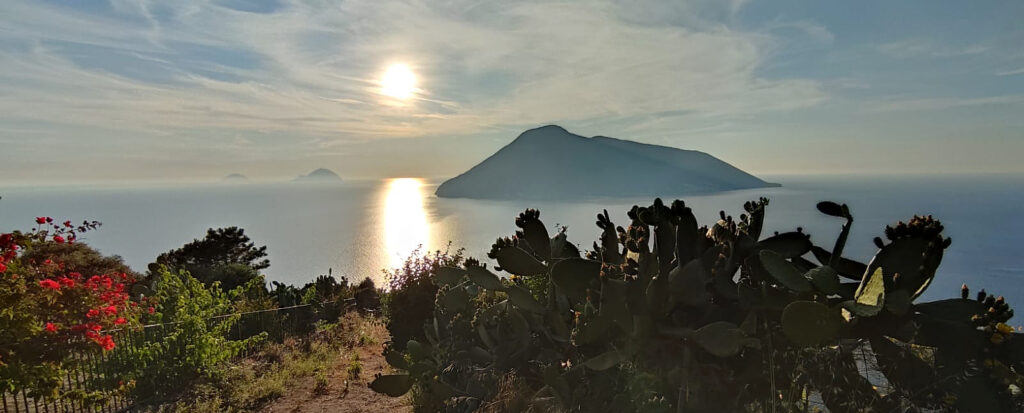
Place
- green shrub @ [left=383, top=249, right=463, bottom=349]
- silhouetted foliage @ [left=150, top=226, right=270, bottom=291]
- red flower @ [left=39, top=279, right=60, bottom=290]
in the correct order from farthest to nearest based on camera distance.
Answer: silhouetted foliage @ [left=150, top=226, right=270, bottom=291] < green shrub @ [left=383, top=249, right=463, bottom=349] < red flower @ [left=39, top=279, right=60, bottom=290]

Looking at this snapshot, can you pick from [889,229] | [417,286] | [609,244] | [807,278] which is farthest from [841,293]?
[417,286]

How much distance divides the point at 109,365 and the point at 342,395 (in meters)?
3.61

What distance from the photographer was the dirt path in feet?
22.0

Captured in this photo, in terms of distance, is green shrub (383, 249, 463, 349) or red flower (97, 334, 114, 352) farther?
green shrub (383, 249, 463, 349)

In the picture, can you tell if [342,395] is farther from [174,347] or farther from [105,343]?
[105,343]

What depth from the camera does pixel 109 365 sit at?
24.4 ft

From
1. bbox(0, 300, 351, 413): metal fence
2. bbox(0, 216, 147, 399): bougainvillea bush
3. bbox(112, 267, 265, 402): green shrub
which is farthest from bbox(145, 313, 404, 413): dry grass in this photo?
bbox(0, 216, 147, 399): bougainvillea bush

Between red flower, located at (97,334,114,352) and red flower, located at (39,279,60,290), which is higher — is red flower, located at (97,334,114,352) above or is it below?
below

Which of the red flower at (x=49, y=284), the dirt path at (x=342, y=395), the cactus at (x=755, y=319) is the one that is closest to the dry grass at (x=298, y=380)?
the dirt path at (x=342, y=395)

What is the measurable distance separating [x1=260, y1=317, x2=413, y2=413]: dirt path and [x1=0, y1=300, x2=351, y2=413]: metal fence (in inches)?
76.8

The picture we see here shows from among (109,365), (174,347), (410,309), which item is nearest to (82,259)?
(109,365)

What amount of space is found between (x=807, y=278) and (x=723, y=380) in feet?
3.17

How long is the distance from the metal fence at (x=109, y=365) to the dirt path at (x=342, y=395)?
1.95 meters

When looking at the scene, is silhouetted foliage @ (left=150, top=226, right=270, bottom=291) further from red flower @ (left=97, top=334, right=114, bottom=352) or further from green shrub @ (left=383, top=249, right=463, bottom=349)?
red flower @ (left=97, top=334, right=114, bottom=352)
